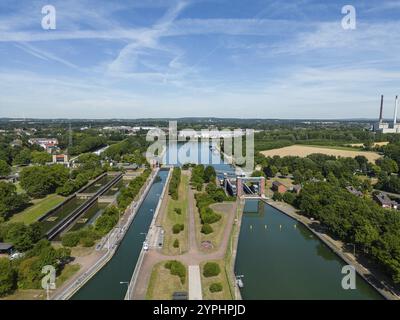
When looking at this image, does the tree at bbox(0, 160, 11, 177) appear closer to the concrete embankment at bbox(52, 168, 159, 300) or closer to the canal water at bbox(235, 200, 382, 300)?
the concrete embankment at bbox(52, 168, 159, 300)

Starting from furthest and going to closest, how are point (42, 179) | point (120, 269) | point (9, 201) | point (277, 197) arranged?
point (277, 197)
point (42, 179)
point (9, 201)
point (120, 269)

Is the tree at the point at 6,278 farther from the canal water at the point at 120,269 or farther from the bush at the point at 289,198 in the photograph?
the bush at the point at 289,198

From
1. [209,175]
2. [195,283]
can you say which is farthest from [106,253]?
[209,175]

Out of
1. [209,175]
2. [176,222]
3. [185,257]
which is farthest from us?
[209,175]

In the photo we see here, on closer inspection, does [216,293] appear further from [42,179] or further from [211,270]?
[42,179]

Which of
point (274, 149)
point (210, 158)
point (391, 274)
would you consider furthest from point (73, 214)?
point (274, 149)

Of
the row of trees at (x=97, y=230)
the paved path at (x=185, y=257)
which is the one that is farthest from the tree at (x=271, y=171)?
the row of trees at (x=97, y=230)
